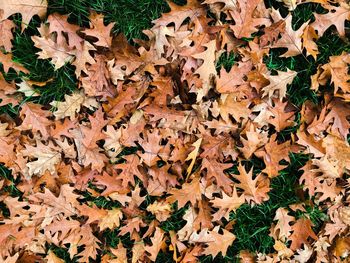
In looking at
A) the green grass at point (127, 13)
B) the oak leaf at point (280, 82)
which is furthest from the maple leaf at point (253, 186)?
the green grass at point (127, 13)

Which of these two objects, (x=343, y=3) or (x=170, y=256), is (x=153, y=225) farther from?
(x=343, y=3)

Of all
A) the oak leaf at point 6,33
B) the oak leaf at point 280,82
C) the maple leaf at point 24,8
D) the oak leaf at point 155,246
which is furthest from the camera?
the oak leaf at point 155,246

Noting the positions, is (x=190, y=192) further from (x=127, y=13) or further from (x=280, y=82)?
(x=127, y=13)

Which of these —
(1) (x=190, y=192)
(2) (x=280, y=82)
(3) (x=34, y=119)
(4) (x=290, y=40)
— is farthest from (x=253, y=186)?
(3) (x=34, y=119)

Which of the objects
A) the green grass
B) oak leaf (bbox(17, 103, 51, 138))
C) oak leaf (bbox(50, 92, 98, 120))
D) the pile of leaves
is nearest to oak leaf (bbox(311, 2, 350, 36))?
the pile of leaves

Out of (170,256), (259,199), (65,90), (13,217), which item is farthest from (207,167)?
(13,217)

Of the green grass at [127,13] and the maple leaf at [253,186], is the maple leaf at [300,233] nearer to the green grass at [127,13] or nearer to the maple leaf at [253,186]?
the maple leaf at [253,186]
